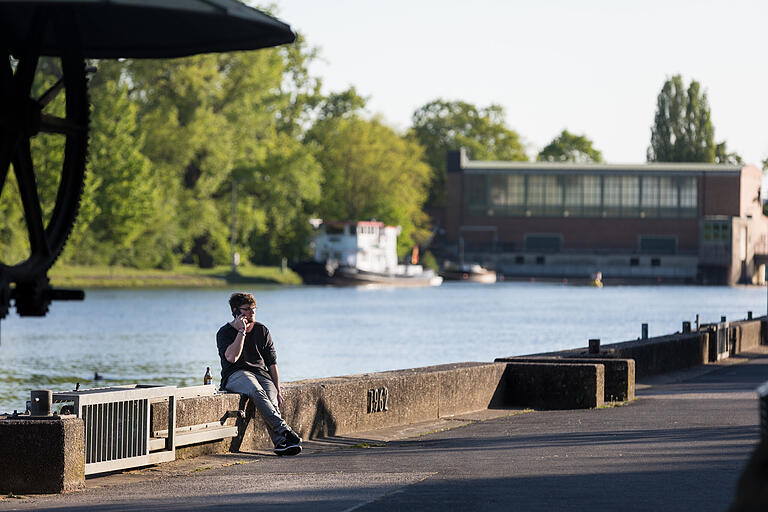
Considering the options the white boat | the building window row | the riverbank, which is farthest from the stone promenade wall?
the building window row

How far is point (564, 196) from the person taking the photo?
519 ft

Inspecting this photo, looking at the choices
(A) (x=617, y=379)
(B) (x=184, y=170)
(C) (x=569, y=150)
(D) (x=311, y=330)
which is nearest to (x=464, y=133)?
(C) (x=569, y=150)

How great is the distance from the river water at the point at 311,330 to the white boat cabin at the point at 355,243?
9211 mm

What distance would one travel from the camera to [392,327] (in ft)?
222

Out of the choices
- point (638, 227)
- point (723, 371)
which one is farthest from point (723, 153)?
point (723, 371)

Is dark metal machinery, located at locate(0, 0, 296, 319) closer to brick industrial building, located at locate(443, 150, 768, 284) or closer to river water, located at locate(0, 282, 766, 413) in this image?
river water, located at locate(0, 282, 766, 413)

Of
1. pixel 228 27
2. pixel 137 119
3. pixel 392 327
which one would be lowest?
pixel 392 327

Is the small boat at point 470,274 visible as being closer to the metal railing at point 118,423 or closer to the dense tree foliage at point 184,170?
the dense tree foliage at point 184,170

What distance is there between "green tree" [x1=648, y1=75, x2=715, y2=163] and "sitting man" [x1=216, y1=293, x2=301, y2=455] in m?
152

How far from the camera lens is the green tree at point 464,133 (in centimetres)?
17150

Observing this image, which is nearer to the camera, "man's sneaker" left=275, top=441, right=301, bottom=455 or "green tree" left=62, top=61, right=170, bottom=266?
"man's sneaker" left=275, top=441, right=301, bottom=455

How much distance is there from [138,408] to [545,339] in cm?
4851

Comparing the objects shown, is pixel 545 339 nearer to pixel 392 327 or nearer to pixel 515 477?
pixel 392 327

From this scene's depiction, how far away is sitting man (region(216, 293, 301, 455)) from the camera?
42.8ft
